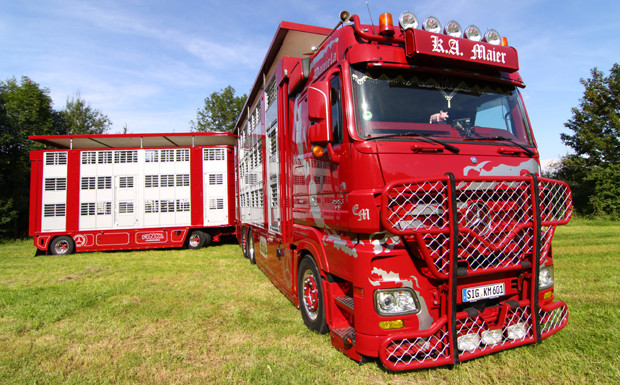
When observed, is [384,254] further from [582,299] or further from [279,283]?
[582,299]

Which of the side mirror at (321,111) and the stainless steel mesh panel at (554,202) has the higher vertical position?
the side mirror at (321,111)

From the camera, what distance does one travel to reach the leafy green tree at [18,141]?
17688 millimetres

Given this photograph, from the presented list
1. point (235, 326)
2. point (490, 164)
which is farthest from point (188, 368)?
point (490, 164)

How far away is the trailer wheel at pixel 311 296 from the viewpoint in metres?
3.72

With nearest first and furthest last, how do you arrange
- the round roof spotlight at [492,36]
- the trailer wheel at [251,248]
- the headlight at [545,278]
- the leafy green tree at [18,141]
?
the headlight at [545,278] → the round roof spotlight at [492,36] → the trailer wheel at [251,248] → the leafy green tree at [18,141]

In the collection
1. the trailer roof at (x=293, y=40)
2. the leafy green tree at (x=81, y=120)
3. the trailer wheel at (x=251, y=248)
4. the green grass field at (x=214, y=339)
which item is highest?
the leafy green tree at (x=81, y=120)

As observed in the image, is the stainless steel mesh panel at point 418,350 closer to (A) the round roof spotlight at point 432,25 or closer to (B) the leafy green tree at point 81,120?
(A) the round roof spotlight at point 432,25

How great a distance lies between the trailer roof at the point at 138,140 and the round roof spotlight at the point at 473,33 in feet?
31.1

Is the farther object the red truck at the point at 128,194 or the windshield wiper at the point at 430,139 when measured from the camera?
the red truck at the point at 128,194

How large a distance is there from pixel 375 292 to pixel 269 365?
1.28m

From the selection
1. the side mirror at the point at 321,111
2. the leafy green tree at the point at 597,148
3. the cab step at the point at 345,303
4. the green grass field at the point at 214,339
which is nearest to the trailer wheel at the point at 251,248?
the green grass field at the point at 214,339

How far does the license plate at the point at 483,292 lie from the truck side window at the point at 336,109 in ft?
5.36

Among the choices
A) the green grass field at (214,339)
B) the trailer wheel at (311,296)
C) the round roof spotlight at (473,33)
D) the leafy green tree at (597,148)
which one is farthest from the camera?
the leafy green tree at (597,148)

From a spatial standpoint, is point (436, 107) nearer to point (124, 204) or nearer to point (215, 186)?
point (215, 186)
